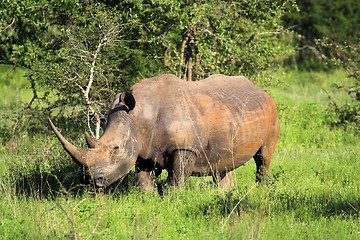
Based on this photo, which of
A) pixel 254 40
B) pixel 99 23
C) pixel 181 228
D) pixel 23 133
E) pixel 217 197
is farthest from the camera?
pixel 254 40

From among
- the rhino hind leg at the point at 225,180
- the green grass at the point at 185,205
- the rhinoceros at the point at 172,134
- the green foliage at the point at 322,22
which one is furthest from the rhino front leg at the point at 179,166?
the green foliage at the point at 322,22

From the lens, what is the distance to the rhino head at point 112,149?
9367mm

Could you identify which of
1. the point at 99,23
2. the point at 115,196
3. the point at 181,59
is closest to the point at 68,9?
the point at 99,23

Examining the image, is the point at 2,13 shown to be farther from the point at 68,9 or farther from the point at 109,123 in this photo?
the point at 109,123

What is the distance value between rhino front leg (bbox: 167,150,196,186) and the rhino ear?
2.47 ft

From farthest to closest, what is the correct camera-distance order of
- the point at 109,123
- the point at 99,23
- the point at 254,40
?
the point at 254,40 → the point at 99,23 → the point at 109,123

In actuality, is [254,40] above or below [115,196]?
above

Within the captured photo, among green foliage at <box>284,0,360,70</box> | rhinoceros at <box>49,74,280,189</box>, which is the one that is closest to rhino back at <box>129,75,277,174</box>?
rhinoceros at <box>49,74,280,189</box>

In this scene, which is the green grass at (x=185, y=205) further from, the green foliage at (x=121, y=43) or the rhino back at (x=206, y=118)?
the green foliage at (x=121, y=43)

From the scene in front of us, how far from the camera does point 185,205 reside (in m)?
8.97

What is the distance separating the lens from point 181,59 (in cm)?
1380

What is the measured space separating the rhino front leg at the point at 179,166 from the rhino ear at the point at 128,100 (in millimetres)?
752

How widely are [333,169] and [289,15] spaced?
12773mm

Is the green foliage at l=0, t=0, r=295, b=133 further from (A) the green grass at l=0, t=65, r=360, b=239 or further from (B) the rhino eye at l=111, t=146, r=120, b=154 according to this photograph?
(B) the rhino eye at l=111, t=146, r=120, b=154
